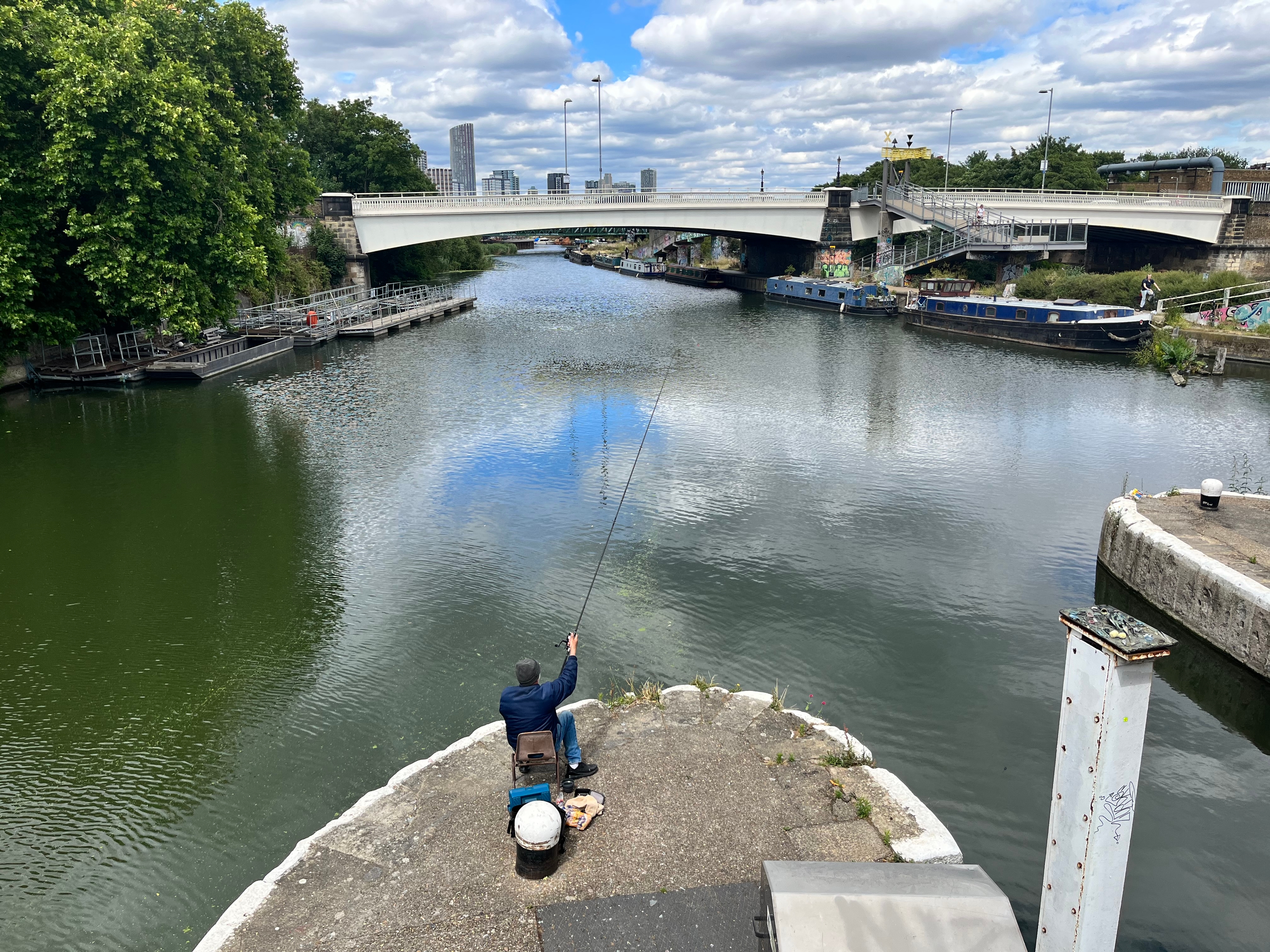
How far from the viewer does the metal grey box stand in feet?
16.0

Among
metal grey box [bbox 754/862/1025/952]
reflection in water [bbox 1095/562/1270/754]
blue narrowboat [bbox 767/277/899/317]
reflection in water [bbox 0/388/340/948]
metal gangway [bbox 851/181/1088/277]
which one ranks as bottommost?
reflection in water [bbox 1095/562/1270/754]

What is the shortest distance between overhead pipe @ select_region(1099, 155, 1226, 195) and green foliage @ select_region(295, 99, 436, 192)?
5435 centimetres

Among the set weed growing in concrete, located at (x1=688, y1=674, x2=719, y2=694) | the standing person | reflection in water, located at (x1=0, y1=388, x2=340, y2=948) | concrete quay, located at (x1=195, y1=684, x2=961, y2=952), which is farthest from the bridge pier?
concrete quay, located at (x1=195, y1=684, x2=961, y2=952)

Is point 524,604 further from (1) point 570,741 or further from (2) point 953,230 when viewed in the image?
(2) point 953,230

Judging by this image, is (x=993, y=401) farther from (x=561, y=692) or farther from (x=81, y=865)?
(x=81, y=865)

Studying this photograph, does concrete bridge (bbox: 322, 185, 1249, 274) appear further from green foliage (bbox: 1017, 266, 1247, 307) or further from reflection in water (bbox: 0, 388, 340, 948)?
reflection in water (bbox: 0, 388, 340, 948)

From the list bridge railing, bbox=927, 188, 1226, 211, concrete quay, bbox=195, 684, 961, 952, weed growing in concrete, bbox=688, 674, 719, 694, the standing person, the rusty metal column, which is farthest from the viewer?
bridge railing, bbox=927, 188, 1226, 211

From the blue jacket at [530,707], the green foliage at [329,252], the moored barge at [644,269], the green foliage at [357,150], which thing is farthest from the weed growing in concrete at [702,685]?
the moored barge at [644,269]

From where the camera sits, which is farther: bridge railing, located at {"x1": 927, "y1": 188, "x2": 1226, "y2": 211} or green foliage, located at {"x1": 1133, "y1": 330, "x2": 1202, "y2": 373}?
bridge railing, located at {"x1": 927, "y1": 188, "x2": 1226, "y2": 211}

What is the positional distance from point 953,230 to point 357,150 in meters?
43.4

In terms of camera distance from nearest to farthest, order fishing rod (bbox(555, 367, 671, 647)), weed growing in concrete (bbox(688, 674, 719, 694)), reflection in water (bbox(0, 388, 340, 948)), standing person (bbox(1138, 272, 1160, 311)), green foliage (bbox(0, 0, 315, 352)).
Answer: reflection in water (bbox(0, 388, 340, 948)) → weed growing in concrete (bbox(688, 674, 719, 694)) → fishing rod (bbox(555, 367, 671, 647)) → green foliage (bbox(0, 0, 315, 352)) → standing person (bbox(1138, 272, 1160, 311))

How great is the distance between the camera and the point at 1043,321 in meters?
38.8

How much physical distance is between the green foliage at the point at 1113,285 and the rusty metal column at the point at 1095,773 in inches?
1656

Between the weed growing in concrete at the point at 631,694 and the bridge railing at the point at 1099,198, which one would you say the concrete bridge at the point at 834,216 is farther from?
the weed growing in concrete at the point at 631,694
